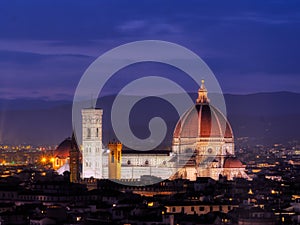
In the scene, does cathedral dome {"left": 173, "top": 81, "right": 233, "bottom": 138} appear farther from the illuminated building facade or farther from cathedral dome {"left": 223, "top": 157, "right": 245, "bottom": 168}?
the illuminated building facade

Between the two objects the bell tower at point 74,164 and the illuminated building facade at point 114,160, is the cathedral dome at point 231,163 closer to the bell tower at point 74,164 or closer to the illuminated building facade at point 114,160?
the illuminated building facade at point 114,160

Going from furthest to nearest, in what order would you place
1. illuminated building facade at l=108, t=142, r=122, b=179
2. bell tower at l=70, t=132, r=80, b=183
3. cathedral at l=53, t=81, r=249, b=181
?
1. cathedral at l=53, t=81, r=249, b=181
2. illuminated building facade at l=108, t=142, r=122, b=179
3. bell tower at l=70, t=132, r=80, b=183

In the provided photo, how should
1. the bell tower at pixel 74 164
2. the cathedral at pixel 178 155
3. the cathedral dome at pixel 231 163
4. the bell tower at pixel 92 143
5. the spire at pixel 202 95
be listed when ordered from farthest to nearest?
the spire at pixel 202 95, the bell tower at pixel 92 143, the cathedral at pixel 178 155, the cathedral dome at pixel 231 163, the bell tower at pixel 74 164

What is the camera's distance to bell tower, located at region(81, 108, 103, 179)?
135125 millimetres

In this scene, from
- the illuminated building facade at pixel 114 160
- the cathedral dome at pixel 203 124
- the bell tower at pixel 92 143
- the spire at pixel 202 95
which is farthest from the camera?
the spire at pixel 202 95

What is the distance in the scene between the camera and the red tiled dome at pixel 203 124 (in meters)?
141

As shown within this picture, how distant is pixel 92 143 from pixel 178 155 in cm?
812

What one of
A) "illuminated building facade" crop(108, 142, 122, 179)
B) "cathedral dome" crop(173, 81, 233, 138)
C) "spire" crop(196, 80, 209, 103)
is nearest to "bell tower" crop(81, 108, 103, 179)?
"illuminated building facade" crop(108, 142, 122, 179)

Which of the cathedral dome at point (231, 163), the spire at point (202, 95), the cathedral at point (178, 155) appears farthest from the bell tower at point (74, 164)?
the spire at point (202, 95)

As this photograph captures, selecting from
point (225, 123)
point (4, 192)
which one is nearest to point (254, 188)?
point (4, 192)

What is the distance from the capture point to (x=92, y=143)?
13725 cm

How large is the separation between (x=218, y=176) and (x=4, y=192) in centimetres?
3722

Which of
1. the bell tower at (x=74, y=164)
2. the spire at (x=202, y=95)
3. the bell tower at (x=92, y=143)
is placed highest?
the spire at (x=202, y=95)

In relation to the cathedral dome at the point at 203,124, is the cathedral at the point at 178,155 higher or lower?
lower
